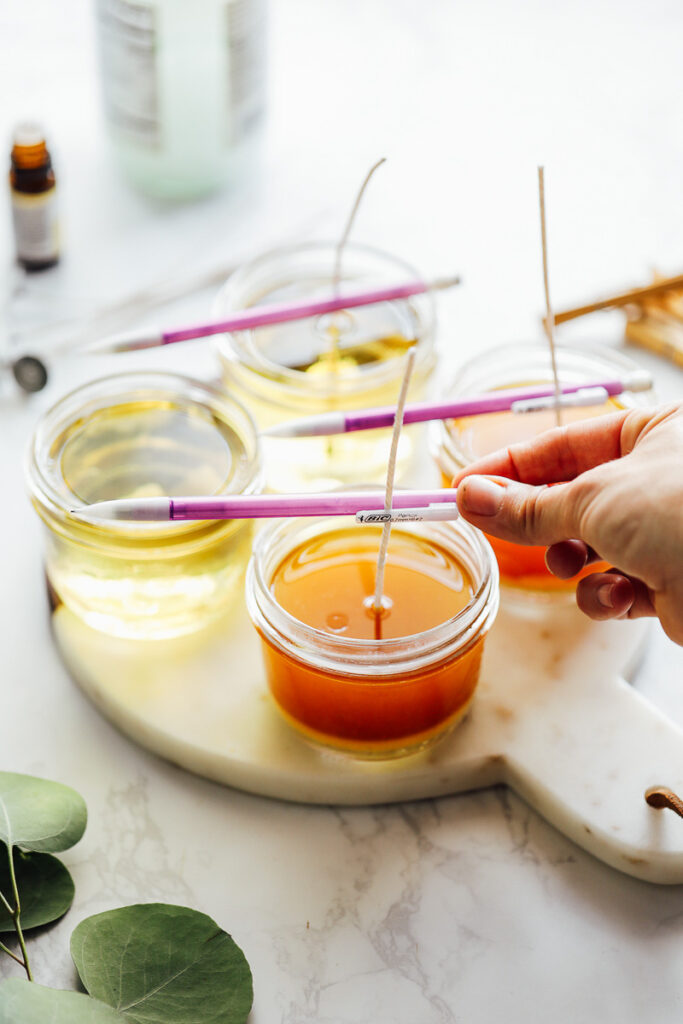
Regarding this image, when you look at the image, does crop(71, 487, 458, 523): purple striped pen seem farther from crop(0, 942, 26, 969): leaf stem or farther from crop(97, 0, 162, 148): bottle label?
crop(97, 0, 162, 148): bottle label

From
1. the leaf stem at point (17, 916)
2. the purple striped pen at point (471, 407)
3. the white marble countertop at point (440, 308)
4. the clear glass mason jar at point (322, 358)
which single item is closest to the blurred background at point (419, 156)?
the white marble countertop at point (440, 308)

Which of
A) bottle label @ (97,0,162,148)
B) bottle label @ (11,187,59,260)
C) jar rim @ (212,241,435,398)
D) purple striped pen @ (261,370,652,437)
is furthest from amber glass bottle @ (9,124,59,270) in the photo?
purple striped pen @ (261,370,652,437)

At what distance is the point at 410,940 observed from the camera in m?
0.70

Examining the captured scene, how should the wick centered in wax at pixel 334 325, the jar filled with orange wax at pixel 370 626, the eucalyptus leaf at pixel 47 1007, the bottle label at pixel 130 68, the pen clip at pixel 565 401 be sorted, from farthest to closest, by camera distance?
the bottle label at pixel 130 68, the wick centered in wax at pixel 334 325, the pen clip at pixel 565 401, the jar filled with orange wax at pixel 370 626, the eucalyptus leaf at pixel 47 1007

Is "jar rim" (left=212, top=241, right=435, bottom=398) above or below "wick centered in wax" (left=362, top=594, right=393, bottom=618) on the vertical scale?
above

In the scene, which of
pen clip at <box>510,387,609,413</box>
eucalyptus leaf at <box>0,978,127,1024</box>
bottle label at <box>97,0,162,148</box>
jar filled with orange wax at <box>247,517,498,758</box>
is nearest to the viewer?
eucalyptus leaf at <box>0,978,127,1024</box>

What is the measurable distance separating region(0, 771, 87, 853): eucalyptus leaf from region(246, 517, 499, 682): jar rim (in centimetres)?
16

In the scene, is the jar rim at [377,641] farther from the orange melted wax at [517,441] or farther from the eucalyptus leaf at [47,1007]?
the eucalyptus leaf at [47,1007]

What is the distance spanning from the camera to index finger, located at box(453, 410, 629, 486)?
0.75 meters

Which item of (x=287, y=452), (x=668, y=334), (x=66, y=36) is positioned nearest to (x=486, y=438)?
(x=287, y=452)

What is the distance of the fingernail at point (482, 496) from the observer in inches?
26.9

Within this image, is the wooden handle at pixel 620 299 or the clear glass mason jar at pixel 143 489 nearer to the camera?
the clear glass mason jar at pixel 143 489

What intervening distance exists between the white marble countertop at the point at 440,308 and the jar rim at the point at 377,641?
0.39ft

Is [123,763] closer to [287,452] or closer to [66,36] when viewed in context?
[287,452]
